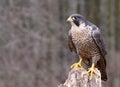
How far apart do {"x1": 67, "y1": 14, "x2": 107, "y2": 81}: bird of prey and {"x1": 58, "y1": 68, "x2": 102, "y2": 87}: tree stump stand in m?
0.30

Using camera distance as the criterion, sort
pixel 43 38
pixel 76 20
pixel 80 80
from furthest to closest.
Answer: pixel 43 38, pixel 76 20, pixel 80 80

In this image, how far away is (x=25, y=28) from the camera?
57.9 ft

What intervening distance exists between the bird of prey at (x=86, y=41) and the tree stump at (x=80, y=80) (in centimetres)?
30

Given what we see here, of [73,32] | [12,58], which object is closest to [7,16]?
[12,58]

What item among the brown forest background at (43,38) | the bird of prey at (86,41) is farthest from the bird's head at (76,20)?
the brown forest background at (43,38)

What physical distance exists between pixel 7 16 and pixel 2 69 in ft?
4.33

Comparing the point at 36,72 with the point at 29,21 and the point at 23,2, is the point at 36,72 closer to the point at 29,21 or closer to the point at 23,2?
the point at 29,21

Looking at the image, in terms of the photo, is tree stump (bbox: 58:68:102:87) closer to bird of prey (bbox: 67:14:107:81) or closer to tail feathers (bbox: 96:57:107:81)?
bird of prey (bbox: 67:14:107:81)

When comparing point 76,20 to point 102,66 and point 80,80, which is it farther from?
point 80,80

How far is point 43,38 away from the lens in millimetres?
18516

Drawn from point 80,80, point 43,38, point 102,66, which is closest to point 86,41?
point 102,66

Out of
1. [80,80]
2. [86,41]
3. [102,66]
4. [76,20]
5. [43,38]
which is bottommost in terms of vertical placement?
[43,38]

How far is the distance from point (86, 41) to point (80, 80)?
2.56 feet

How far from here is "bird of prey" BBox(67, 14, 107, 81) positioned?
8531 millimetres
